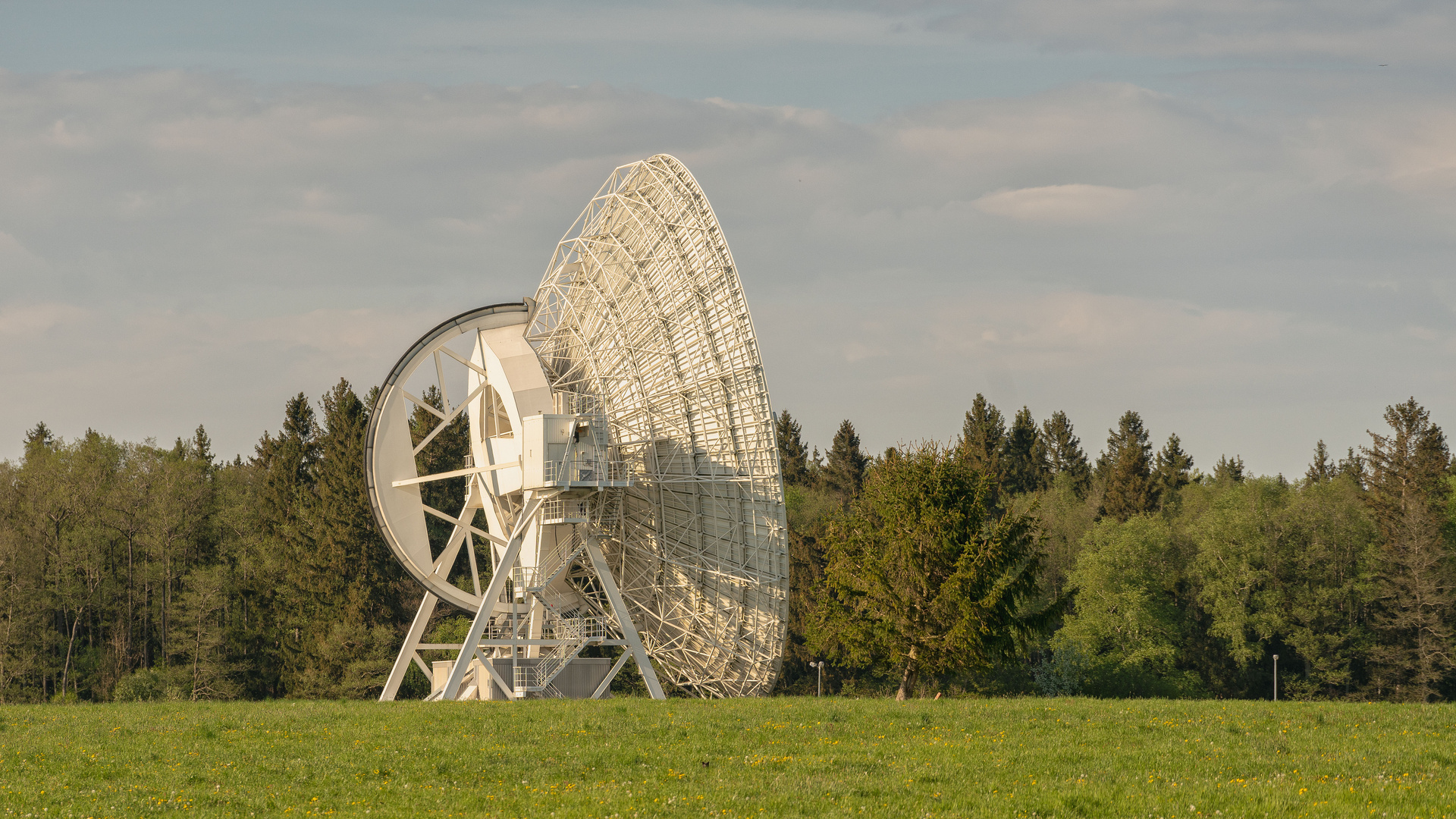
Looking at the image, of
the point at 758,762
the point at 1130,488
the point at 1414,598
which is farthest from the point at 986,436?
the point at 758,762

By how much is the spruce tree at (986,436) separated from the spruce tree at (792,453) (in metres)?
13.5

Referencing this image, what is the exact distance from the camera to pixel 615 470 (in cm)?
4381

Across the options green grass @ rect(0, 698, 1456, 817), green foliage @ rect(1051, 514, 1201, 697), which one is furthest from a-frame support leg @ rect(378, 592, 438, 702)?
green foliage @ rect(1051, 514, 1201, 697)

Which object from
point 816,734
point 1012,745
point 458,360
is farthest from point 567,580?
point 1012,745

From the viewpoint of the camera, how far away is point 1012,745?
2366 cm

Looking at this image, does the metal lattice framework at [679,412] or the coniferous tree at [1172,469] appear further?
the coniferous tree at [1172,469]

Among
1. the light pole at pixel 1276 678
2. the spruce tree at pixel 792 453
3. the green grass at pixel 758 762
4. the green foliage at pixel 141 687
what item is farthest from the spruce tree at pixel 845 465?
the green grass at pixel 758 762

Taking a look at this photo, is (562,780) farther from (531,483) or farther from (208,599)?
(208,599)

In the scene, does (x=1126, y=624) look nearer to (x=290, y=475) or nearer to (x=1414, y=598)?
(x=1414, y=598)

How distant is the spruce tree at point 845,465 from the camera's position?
9825cm

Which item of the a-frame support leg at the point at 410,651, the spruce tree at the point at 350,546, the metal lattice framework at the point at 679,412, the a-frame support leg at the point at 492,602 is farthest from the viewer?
the spruce tree at the point at 350,546

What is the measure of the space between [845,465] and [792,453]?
736 centimetres

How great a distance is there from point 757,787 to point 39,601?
6452 centimetres

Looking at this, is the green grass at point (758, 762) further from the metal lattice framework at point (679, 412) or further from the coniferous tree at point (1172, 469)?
the coniferous tree at point (1172, 469)
